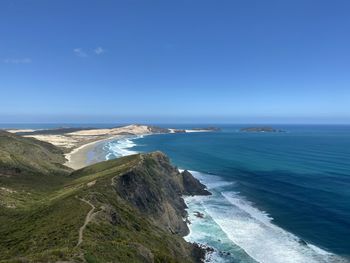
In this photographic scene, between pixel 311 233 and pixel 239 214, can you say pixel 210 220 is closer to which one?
pixel 239 214

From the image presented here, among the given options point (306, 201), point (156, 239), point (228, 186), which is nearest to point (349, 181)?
point (306, 201)

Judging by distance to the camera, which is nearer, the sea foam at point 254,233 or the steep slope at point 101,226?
the steep slope at point 101,226

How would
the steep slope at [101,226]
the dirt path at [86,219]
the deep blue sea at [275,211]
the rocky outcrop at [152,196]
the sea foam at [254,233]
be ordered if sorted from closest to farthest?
the steep slope at [101,226]
the dirt path at [86,219]
the sea foam at [254,233]
the deep blue sea at [275,211]
the rocky outcrop at [152,196]

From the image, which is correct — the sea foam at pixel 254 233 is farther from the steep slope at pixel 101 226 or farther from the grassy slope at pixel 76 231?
the grassy slope at pixel 76 231

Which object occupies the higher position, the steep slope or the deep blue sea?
the steep slope

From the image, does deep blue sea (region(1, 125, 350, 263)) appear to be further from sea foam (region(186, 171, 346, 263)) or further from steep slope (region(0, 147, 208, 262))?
steep slope (region(0, 147, 208, 262))

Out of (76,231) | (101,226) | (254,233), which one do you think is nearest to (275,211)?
(254,233)

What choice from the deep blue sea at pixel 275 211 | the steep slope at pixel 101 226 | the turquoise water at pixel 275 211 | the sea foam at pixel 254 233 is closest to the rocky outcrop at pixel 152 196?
the steep slope at pixel 101 226

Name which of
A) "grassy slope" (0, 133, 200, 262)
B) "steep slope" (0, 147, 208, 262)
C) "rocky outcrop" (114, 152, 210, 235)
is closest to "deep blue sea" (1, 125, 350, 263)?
"rocky outcrop" (114, 152, 210, 235)
